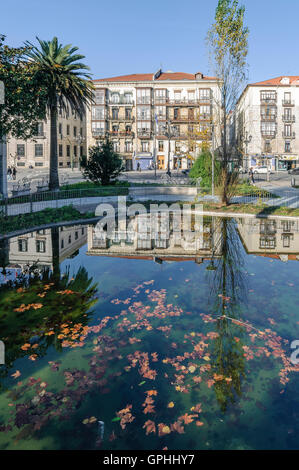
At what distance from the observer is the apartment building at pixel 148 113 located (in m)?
63.9

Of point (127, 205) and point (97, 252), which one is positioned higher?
point (127, 205)

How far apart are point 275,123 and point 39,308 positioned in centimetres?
6600

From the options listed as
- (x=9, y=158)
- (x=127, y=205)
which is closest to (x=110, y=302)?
(x=127, y=205)

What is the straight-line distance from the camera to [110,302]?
8.20m

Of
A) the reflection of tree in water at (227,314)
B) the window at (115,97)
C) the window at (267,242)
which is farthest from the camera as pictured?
the window at (115,97)

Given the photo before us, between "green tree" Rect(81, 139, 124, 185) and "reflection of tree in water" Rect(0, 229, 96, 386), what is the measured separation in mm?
21900

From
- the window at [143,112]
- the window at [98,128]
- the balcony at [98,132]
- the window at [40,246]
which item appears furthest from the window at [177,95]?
the window at [40,246]

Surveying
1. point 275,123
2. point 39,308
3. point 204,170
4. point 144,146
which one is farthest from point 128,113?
point 39,308

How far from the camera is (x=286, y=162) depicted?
2601 inches

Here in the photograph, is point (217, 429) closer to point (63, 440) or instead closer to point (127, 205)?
point (63, 440)

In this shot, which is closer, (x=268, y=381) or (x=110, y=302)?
(x=268, y=381)

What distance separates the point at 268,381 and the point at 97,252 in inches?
334

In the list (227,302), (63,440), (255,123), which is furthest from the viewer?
(255,123)

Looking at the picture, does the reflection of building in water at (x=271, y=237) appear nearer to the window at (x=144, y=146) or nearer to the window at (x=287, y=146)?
the window at (x=144, y=146)
